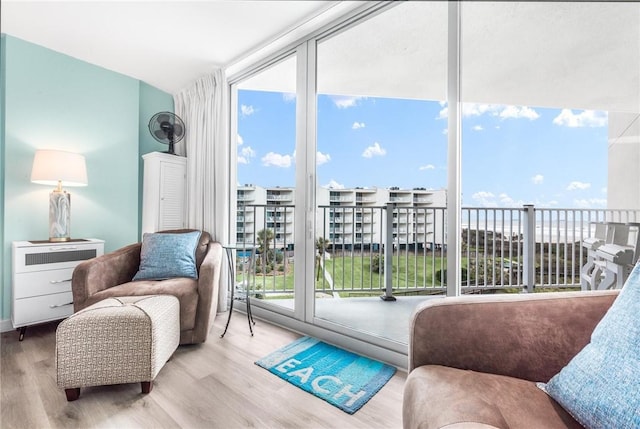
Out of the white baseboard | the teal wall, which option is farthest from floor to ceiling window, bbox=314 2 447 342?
the white baseboard

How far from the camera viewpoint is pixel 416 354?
88cm

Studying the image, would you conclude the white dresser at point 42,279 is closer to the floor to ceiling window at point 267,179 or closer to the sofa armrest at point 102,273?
the sofa armrest at point 102,273

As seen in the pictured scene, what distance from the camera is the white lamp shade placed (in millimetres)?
2020

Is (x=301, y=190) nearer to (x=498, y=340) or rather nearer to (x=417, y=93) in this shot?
(x=417, y=93)

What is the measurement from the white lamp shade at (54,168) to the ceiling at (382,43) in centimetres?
84

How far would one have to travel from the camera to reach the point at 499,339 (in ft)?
2.78

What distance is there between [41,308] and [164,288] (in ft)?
3.68

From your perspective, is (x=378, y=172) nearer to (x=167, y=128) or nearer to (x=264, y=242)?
(x=264, y=242)

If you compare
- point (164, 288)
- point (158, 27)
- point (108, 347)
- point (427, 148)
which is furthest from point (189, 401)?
point (158, 27)

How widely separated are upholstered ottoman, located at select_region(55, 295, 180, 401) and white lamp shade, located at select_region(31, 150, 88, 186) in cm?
133

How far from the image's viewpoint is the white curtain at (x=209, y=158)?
2561 mm

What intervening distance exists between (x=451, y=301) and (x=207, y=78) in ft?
9.37

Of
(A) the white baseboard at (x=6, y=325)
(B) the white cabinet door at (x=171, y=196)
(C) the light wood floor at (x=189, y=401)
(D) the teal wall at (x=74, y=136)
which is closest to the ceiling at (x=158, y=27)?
(D) the teal wall at (x=74, y=136)

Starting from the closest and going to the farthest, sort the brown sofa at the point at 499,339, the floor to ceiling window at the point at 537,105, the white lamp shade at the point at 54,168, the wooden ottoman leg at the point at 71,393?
the floor to ceiling window at the point at 537,105, the brown sofa at the point at 499,339, the wooden ottoman leg at the point at 71,393, the white lamp shade at the point at 54,168
